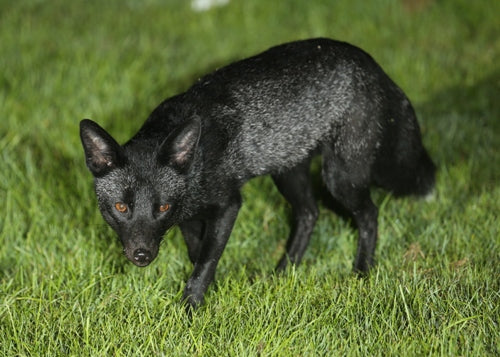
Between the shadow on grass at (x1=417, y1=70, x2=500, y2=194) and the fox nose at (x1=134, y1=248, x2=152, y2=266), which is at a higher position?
the fox nose at (x1=134, y1=248, x2=152, y2=266)

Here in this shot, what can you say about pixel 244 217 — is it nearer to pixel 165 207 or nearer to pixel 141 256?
pixel 165 207

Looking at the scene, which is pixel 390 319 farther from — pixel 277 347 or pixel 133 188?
pixel 133 188

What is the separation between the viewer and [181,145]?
4.29 meters

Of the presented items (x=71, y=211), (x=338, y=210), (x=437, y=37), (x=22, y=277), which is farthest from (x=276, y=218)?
(x=437, y=37)

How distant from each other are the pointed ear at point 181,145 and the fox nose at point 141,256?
534mm

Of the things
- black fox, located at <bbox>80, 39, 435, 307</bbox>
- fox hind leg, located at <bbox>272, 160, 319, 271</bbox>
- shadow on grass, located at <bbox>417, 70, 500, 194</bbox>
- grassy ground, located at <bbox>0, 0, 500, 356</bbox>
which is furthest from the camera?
shadow on grass, located at <bbox>417, 70, 500, 194</bbox>

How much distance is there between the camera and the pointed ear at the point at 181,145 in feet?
13.9

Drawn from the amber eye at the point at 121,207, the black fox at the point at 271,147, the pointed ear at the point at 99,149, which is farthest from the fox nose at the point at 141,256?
the pointed ear at the point at 99,149

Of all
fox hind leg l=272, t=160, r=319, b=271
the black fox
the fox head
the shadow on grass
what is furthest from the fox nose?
the shadow on grass

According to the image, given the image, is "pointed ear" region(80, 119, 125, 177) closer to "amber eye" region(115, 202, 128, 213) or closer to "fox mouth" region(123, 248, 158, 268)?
"amber eye" region(115, 202, 128, 213)

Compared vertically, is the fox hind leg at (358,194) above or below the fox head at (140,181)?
below

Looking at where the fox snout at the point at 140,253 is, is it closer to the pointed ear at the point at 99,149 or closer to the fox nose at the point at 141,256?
the fox nose at the point at 141,256

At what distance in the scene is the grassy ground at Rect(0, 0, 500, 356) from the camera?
13.4 ft

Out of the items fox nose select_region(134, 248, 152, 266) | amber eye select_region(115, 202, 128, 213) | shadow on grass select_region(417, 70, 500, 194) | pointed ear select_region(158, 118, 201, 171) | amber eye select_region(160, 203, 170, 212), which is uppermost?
pointed ear select_region(158, 118, 201, 171)
